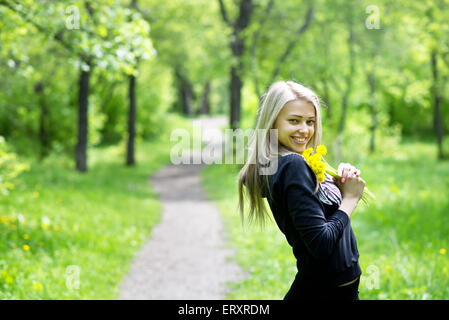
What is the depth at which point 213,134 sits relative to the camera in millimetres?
39406

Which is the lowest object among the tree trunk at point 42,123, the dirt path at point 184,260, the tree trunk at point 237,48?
the dirt path at point 184,260

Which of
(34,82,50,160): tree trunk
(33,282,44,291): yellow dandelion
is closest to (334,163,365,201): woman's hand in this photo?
(33,282,44,291): yellow dandelion

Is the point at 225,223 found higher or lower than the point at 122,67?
lower

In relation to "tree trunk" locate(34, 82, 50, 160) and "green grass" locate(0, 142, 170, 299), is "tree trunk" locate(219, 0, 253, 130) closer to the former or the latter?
"green grass" locate(0, 142, 170, 299)

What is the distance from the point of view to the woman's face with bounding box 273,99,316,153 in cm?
230

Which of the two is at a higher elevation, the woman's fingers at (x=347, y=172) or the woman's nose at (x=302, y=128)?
the woman's nose at (x=302, y=128)

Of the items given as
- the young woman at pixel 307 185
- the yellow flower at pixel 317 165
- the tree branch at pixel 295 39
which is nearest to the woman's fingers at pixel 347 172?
the young woman at pixel 307 185

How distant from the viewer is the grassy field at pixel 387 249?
17.1ft

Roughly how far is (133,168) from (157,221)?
33.3ft

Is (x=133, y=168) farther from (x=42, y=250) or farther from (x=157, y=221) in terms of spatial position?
(x=42, y=250)

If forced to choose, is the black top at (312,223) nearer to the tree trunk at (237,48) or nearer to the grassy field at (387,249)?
the grassy field at (387,249)

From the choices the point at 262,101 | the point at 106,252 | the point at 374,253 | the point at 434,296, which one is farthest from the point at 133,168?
the point at 262,101

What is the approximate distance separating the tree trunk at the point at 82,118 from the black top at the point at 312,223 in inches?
520

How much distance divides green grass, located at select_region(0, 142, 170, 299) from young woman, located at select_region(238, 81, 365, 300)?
11.5 ft
